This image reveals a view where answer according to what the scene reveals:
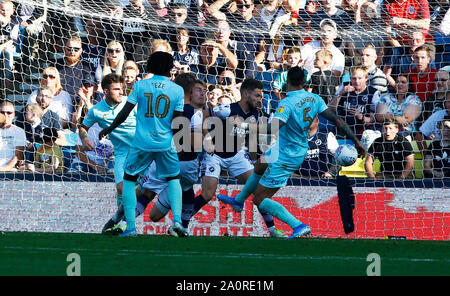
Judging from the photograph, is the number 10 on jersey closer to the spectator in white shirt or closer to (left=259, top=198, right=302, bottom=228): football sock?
→ (left=259, top=198, right=302, bottom=228): football sock

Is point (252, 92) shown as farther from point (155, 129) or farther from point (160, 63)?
point (155, 129)

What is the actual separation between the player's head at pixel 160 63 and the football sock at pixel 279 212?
68.3 inches

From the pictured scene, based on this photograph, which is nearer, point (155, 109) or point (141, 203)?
point (155, 109)

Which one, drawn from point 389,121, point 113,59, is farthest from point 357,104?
point 113,59

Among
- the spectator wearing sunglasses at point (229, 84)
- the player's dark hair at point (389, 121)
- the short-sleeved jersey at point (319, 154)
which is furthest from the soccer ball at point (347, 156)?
the spectator wearing sunglasses at point (229, 84)

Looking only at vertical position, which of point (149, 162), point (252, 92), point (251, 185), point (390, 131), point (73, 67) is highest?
point (73, 67)

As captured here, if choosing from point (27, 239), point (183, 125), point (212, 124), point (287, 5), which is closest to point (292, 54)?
point (287, 5)

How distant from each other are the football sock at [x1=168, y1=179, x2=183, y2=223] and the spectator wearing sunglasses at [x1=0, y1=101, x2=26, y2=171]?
3.63 m

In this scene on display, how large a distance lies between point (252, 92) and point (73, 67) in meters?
3.30

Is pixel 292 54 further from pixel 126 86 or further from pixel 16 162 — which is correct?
pixel 16 162

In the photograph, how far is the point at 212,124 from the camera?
379 inches

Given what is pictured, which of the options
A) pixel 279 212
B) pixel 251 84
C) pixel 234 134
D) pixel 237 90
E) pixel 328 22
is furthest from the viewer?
pixel 237 90

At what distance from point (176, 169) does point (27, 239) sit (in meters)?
1.58

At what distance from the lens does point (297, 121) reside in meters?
8.24
